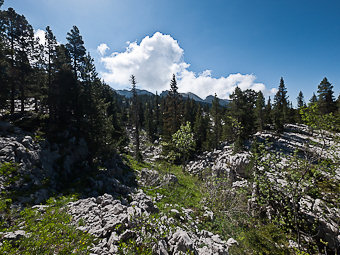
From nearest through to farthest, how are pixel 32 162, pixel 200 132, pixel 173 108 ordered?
pixel 32 162
pixel 173 108
pixel 200 132

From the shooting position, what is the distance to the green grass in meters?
5.64

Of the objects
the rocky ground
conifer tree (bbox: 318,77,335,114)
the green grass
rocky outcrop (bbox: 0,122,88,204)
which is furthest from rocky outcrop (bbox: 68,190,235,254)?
conifer tree (bbox: 318,77,335,114)

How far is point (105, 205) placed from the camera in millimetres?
10094

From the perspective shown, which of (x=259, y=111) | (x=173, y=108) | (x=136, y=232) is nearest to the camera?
(x=136, y=232)

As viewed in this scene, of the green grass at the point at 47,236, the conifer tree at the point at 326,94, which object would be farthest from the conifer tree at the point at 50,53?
the conifer tree at the point at 326,94

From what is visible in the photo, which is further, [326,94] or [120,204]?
[326,94]

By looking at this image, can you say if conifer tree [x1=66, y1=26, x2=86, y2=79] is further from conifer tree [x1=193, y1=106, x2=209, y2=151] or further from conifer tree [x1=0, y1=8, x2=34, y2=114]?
conifer tree [x1=193, y1=106, x2=209, y2=151]

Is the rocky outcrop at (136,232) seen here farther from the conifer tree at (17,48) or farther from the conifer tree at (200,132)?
the conifer tree at (200,132)

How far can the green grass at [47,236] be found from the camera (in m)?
5.64

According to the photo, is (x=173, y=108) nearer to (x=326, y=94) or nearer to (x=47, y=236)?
(x=47, y=236)

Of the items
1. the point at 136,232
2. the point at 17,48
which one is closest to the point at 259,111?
the point at 136,232

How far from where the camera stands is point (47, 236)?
6.27m

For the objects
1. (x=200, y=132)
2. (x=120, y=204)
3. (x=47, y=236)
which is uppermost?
(x=200, y=132)

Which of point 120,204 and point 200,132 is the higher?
point 200,132
